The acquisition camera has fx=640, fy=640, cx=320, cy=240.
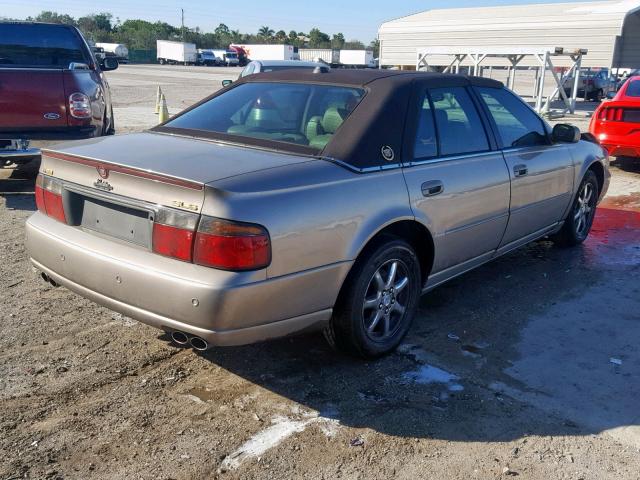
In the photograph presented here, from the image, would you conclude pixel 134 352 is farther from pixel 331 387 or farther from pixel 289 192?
pixel 289 192

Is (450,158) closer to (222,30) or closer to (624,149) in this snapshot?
(624,149)

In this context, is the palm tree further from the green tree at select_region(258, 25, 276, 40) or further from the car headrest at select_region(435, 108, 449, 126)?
the car headrest at select_region(435, 108, 449, 126)

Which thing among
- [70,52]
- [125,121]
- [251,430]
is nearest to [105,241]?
[251,430]

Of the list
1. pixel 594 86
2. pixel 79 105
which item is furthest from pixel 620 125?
Result: pixel 594 86

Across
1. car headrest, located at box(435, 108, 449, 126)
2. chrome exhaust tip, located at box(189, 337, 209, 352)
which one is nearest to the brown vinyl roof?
car headrest, located at box(435, 108, 449, 126)

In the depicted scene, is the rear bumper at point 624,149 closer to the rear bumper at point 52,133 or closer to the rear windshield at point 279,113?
the rear windshield at point 279,113

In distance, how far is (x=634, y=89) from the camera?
1045 cm

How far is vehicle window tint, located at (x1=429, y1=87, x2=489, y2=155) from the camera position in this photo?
13.4 feet

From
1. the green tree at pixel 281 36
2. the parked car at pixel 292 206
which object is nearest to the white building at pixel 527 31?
the parked car at pixel 292 206

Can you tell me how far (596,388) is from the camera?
3553 millimetres

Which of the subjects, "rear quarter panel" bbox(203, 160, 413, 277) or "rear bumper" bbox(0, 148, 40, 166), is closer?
"rear quarter panel" bbox(203, 160, 413, 277)

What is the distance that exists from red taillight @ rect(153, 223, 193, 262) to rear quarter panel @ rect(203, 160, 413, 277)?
16cm

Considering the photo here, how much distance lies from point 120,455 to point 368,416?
119cm

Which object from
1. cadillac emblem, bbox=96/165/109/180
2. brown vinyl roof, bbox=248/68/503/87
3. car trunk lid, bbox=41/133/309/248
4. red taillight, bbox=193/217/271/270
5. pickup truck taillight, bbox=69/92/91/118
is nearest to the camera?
red taillight, bbox=193/217/271/270
